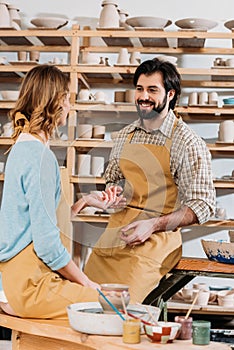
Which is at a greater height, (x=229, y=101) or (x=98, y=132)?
(x=229, y=101)

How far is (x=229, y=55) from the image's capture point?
5395 mm

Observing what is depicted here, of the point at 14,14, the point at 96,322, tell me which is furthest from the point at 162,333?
the point at 14,14

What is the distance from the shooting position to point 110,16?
Answer: 16.7 feet

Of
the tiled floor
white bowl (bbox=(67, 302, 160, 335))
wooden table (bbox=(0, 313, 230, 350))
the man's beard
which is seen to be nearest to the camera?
wooden table (bbox=(0, 313, 230, 350))

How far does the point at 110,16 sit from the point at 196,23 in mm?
602

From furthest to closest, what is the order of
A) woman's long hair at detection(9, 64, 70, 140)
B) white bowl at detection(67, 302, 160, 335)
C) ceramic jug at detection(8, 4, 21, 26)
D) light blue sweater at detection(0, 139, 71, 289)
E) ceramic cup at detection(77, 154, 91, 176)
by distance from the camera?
1. ceramic jug at detection(8, 4, 21, 26)
2. ceramic cup at detection(77, 154, 91, 176)
3. woman's long hair at detection(9, 64, 70, 140)
4. light blue sweater at detection(0, 139, 71, 289)
5. white bowl at detection(67, 302, 160, 335)

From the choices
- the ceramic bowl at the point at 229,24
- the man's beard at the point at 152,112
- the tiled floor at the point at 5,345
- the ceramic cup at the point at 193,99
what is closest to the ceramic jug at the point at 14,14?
the ceramic cup at the point at 193,99

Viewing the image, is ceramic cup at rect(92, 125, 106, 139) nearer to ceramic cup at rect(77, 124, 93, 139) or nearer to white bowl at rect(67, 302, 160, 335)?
ceramic cup at rect(77, 124, 93, 139)

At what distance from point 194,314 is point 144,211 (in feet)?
5.28

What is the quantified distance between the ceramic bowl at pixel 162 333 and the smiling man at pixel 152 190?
3.21ft

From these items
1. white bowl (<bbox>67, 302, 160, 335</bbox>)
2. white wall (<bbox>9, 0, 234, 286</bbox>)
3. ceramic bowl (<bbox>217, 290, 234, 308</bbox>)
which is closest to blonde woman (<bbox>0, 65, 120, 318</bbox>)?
white bowl (<bbox>67, 302, 160, 335</bbox>)

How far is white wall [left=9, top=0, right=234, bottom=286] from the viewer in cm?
531

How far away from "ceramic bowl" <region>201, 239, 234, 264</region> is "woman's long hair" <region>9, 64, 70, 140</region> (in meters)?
0.91

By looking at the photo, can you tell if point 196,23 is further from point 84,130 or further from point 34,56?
point 34,56
